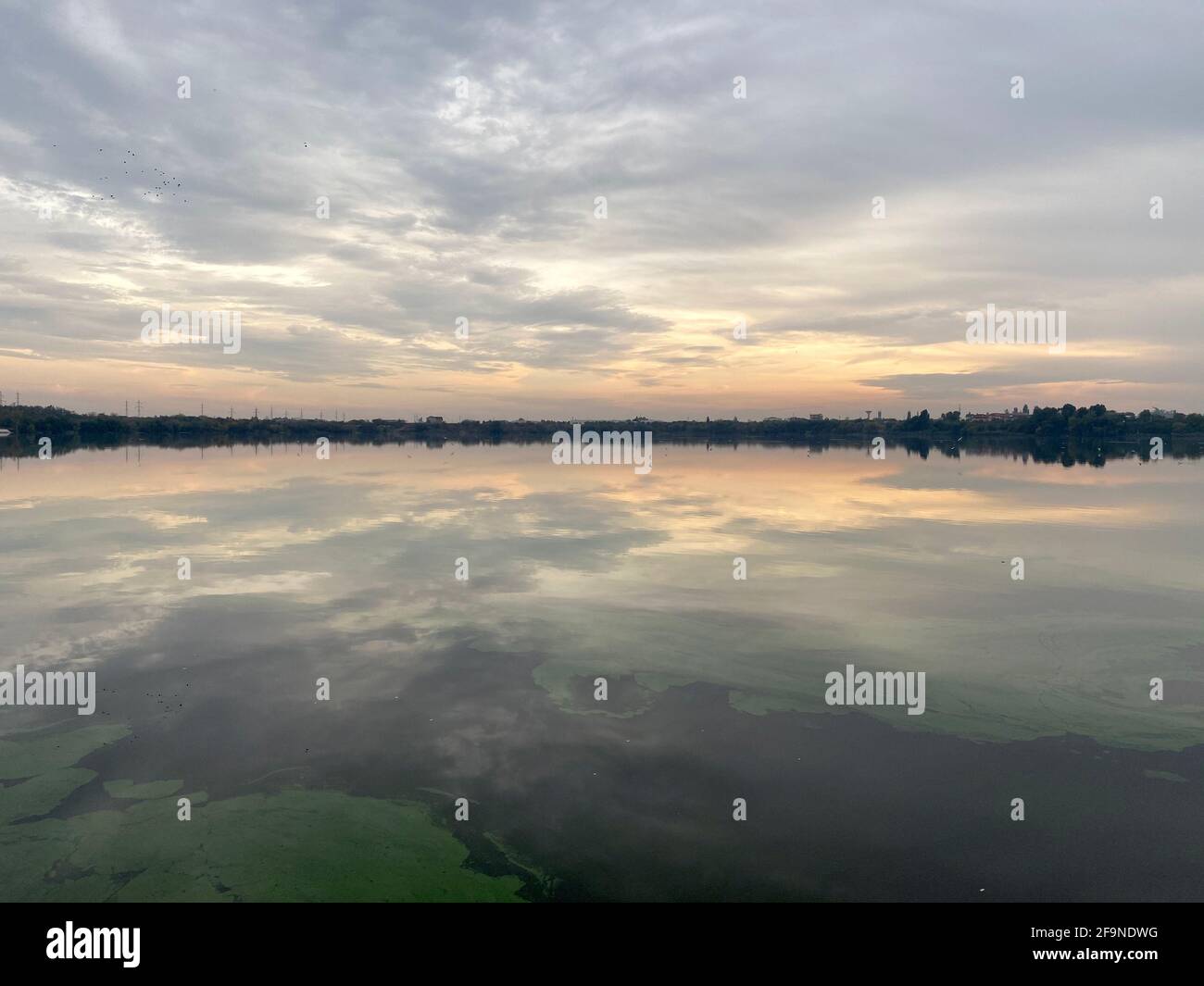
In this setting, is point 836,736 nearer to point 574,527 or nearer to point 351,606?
point 351,606

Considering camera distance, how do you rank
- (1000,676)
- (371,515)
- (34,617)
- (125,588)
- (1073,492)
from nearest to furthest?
(1000,676), (34,617), (125,588), (371,515), (1073,492)

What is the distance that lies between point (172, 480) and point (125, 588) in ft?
115

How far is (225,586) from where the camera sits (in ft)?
59.9

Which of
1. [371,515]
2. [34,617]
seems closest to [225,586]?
[34,617]

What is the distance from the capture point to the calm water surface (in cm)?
720

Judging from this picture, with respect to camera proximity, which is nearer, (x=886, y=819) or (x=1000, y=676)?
(x=886, y=819)

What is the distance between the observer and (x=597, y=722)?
10570mm

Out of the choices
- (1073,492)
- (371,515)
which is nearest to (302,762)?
(371,515)

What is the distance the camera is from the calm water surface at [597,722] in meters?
7.20
